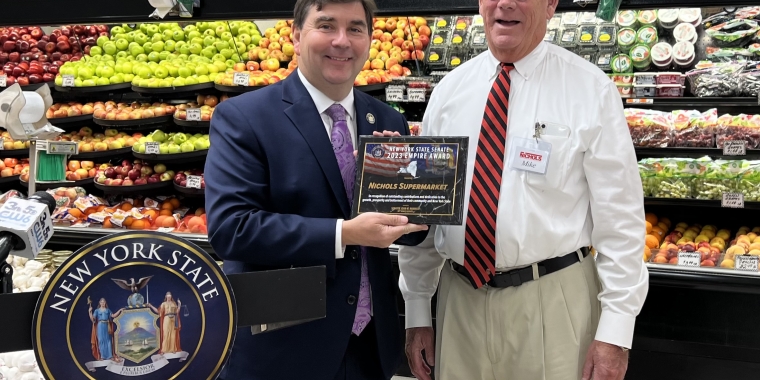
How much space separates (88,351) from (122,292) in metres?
0.12

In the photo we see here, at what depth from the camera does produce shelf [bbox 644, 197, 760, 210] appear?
12.6 feet

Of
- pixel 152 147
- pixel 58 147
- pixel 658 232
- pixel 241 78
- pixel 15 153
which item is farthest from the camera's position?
pixel 15 153

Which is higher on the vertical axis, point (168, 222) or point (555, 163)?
point (555, 163)

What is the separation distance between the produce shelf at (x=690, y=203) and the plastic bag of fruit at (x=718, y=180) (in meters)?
0.03

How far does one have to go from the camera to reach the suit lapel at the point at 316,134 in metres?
1.93

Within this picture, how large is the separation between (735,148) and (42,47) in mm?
5267

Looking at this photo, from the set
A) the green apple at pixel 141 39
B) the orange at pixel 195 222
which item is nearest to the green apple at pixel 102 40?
the green apple at pixel 141 39

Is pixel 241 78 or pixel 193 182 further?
pixel 193 182

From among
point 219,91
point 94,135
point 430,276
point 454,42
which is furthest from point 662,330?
point 94,135

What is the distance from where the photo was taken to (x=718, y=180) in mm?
3898

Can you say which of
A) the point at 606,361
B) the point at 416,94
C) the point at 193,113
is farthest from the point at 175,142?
the point at 606,361

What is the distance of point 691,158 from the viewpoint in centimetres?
414

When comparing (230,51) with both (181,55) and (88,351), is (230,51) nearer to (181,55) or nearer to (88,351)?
(181,55)

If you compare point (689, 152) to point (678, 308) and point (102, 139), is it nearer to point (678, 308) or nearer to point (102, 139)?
point (678, 308)
